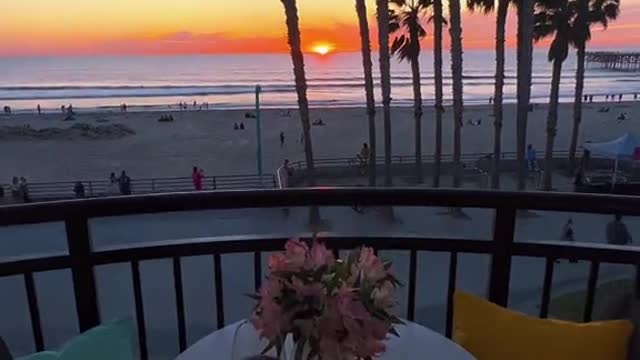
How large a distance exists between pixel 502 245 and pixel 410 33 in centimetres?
1366

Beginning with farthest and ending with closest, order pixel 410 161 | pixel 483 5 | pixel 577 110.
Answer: pixel 410 161
pixel 577 110
pixel 483 5

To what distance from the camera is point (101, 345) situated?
168 cm

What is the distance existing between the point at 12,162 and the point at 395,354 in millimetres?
18179

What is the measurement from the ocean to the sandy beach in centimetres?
341

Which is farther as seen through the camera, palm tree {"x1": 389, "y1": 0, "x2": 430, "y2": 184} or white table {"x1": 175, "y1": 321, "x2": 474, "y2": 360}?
palm tree {"x1": 389, "y1": 0, "x2": 430, "y2": 184}

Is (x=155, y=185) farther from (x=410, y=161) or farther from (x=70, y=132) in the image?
(x=70, y=132)

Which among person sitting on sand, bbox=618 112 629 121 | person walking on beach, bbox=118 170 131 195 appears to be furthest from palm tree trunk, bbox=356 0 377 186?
person sitting on sand, bbox=618 112 629 121

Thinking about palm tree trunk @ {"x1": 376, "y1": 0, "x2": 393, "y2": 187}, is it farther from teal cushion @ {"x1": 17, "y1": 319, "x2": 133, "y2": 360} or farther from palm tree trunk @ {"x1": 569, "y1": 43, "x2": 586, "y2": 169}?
teal cushion @ {"x1": 17, "y1": 319, "x2": 133, "y2": 360}

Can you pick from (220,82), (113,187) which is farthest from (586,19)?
(220,82)

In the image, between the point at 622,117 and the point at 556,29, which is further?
the point at 622,117

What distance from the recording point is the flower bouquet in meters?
0.99

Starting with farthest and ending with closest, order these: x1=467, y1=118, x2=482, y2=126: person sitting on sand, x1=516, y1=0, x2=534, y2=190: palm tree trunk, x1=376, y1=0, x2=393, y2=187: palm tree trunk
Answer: x1=467, y1=118, x2=482, y2=126: person sitting on sand < x1=376, y1=0, x2=393, y2=187: palm tree trunk < x1=516, y1=0, x2=534, y2=190: palm tree trunk

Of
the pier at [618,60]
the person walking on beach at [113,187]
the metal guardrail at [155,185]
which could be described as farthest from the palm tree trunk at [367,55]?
the pier at [618,60]

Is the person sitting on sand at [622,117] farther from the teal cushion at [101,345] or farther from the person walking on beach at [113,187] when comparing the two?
the teal cushion at [101,345]
